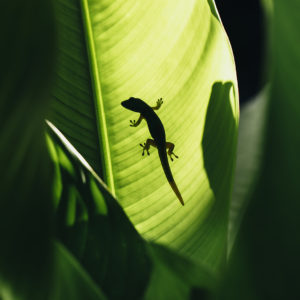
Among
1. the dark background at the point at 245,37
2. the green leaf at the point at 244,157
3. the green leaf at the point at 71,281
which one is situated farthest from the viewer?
the dark background at the point at 245,37

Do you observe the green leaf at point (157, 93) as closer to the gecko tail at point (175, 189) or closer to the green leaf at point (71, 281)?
the gecko tail at point (175, 189)

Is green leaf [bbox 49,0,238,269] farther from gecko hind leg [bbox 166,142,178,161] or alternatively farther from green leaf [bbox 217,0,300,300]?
green leaf [bbox 217,0,300,300]

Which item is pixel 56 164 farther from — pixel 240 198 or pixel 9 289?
pixel 240 198

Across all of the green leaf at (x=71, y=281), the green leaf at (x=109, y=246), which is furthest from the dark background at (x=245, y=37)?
the green leaf at (x=71, y=281)

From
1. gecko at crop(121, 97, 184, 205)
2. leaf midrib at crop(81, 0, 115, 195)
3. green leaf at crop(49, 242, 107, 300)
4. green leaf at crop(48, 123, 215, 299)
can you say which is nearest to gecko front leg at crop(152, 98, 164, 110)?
gecko at crop(121, 97, 184, 205)

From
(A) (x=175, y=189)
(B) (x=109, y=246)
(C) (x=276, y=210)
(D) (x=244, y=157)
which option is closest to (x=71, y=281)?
(B) (x=109, y=246)

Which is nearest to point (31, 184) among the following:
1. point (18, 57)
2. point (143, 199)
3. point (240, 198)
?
point (18, 57)
